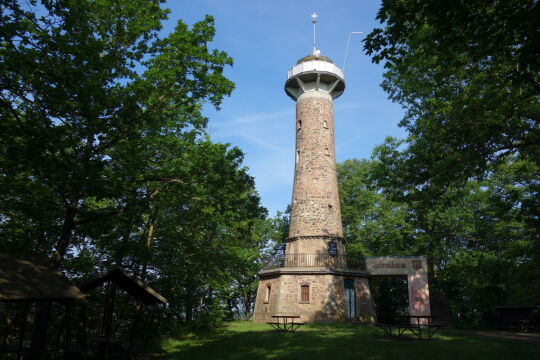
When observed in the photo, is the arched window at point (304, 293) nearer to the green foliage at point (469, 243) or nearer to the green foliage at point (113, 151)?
the green foliage at point (113, 151)

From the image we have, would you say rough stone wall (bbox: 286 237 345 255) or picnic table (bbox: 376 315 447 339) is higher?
A: rough stone wall (bbox: 286 237 345 255)

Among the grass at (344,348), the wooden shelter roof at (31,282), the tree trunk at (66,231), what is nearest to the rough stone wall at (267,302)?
the grass at (344,348)

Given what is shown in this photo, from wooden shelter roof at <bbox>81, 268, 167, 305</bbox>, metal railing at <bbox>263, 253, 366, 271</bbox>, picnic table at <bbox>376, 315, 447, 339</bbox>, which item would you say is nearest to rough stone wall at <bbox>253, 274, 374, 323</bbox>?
metal railing at <bbox>263, 253, 366, 271</bbox>

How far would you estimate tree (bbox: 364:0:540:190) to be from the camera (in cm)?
639

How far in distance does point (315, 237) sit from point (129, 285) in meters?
13.6

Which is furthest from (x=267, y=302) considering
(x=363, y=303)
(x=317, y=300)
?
(x=363, y=303)

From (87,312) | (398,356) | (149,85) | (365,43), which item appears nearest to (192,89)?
(149,85)

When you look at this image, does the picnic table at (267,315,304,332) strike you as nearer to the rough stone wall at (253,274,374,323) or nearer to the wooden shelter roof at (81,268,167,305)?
the rough stone wall at (253,274,374,323)

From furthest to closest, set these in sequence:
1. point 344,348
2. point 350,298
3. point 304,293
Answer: point 350,298 → point 304,293 → point 344,348

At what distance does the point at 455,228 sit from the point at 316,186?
11207mm

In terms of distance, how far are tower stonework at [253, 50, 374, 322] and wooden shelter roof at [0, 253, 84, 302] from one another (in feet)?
47.6

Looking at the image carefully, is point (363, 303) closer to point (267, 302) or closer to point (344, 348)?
point (267, 302)

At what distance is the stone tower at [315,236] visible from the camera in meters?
20.9

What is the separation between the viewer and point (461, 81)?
11.8m
